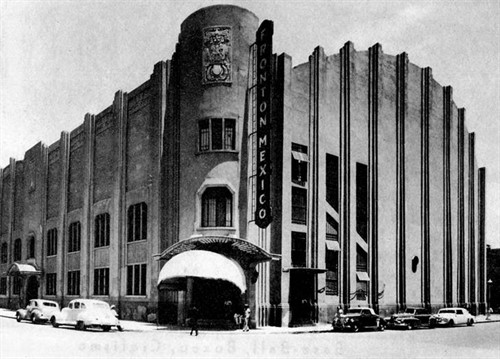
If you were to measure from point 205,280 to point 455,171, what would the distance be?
2761cm

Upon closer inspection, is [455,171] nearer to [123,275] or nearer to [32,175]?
[123,275]

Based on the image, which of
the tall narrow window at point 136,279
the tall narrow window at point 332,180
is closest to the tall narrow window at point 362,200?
the tall narrow window at point 332,180

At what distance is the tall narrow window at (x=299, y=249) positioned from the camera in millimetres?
37125

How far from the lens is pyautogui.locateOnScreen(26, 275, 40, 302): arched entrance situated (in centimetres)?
5819

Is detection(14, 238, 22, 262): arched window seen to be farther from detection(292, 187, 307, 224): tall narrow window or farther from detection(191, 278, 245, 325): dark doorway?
detection(292, 187, 307, 224): tall narrow window

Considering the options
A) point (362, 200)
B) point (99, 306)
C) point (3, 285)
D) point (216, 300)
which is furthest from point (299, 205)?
point (3, 285)

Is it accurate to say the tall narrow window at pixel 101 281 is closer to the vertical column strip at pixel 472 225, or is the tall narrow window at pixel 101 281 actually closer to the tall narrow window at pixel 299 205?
the tall narrow window at pixel 299 205

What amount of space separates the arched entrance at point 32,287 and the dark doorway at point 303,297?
30940 mm

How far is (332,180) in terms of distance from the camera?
41.1 metres

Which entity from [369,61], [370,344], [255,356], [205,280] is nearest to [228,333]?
[205,280]

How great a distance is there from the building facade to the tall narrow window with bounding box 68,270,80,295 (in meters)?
0.24

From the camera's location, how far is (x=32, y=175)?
60.7 meters

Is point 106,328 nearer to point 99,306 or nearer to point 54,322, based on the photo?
point 99,306

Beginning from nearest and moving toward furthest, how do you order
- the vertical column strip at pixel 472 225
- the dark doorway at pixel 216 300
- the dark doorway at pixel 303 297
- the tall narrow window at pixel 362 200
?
the dark doorway at pixel 216 300, the dark doorway at pixel 303 297, the tall narrow window at pixel 362 200, the vertical column strip at pixel 472 225
